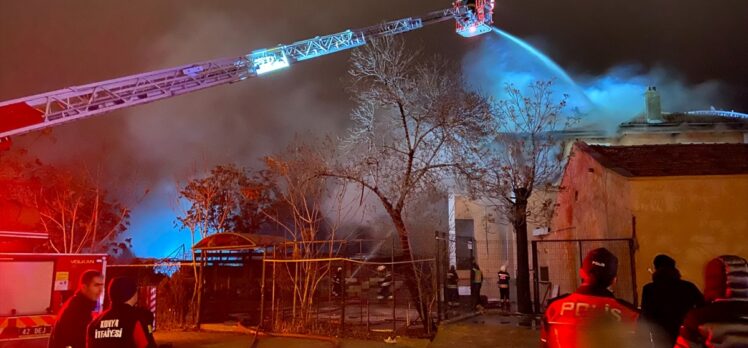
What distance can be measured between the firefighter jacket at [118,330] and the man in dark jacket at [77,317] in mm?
604

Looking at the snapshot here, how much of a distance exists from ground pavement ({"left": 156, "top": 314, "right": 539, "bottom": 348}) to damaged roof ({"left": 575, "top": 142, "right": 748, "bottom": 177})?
4523 mm

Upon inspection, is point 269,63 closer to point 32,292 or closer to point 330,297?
point 330,297

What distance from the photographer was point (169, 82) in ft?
45.2

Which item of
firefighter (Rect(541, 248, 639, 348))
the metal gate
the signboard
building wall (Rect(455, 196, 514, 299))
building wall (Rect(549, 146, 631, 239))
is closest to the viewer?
firefighter (Rect(541, 248, 639, 348))

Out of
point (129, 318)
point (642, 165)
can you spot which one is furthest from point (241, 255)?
point (129, 318)

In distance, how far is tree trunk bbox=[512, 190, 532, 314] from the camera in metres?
13.5

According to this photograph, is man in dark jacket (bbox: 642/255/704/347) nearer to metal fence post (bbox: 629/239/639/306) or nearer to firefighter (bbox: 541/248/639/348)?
firefighter (bbox: 541/248/639/348)

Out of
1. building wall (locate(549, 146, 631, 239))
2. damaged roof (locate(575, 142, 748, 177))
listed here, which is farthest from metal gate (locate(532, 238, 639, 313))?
damaged roof (locate(575, 142, 748, 177))

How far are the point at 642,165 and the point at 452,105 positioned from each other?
4707mm

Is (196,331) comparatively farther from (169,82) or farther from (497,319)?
(497,319)

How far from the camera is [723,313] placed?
9.87 feet

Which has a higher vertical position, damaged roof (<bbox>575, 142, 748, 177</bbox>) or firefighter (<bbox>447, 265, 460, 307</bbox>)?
damaged roof (<bbox>575, 142, 748, 177</bbox>)

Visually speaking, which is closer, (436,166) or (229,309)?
(436,166)

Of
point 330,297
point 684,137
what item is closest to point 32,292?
point 330,297
